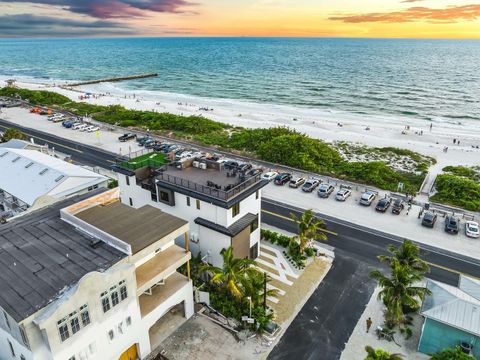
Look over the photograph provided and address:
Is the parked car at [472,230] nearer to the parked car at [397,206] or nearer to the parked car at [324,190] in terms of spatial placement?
the parked car at [397,206]

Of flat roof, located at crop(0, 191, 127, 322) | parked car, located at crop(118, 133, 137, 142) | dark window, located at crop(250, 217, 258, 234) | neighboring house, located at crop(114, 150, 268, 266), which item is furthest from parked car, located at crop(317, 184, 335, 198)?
parked car, located at crop(118, 133, 137, 142)

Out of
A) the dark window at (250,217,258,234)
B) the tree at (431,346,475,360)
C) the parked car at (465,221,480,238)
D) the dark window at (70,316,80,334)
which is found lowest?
the parked car at (465,221,480,238)

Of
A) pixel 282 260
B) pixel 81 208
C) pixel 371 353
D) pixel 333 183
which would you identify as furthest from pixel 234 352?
pixel 333 183

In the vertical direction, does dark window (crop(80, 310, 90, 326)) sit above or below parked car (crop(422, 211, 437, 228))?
above

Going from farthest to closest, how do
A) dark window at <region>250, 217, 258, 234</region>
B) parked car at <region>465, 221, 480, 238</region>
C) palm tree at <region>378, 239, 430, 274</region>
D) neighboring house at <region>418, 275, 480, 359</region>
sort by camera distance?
parked car at <region>465, 221, 480, 238</region>
dark window at <region>250, 217, 258, 234</region>
palm tree at <region>378, 239, 430, 274</region>
neighboring house at <region>418, 275, 480, 359</region>

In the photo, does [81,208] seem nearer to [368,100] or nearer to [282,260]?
[282,260]

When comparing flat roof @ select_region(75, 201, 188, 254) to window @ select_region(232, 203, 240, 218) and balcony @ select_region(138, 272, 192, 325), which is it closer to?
balcony @ select_region(138, 272, 192, 325)
